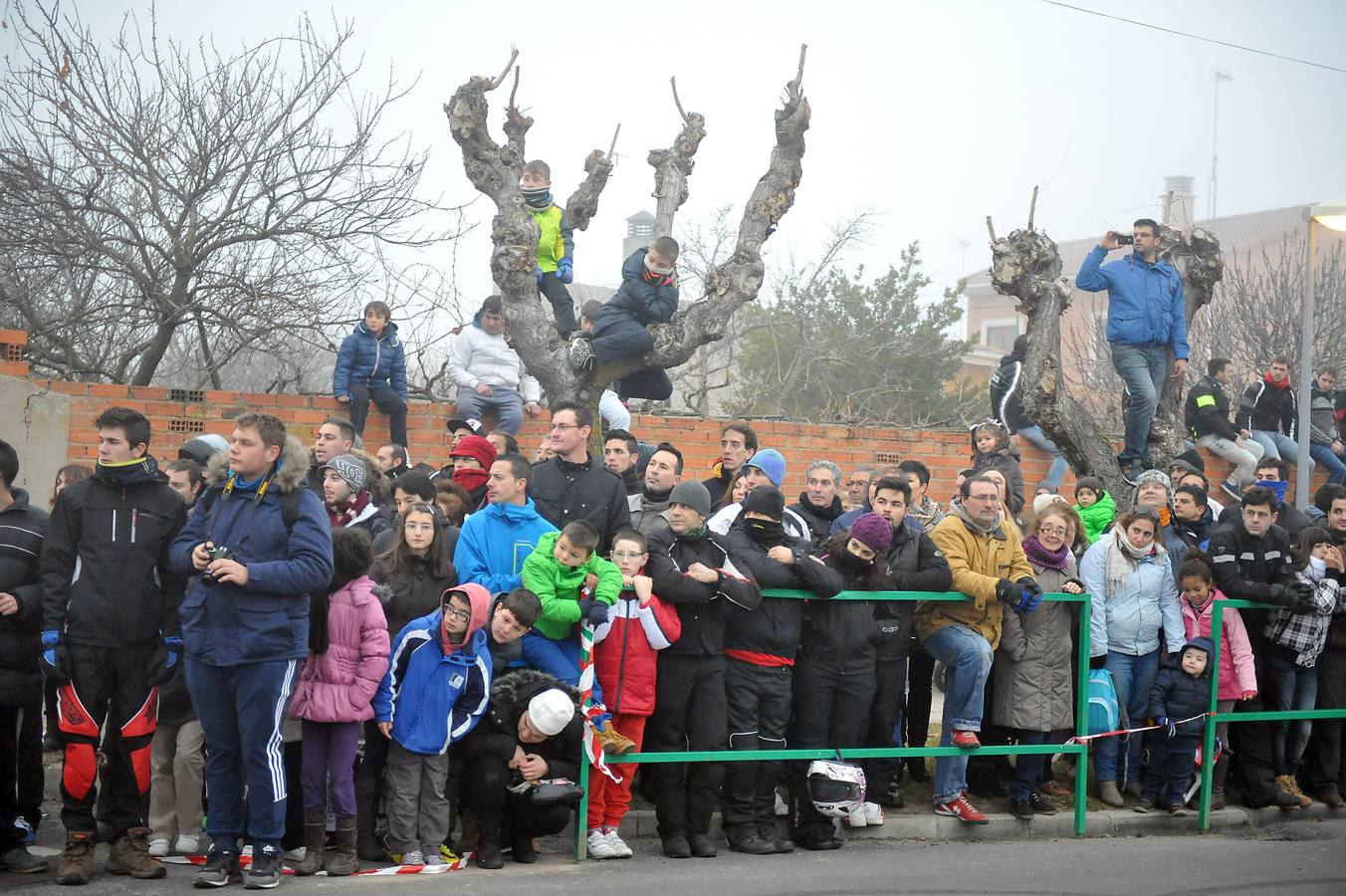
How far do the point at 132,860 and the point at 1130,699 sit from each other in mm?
5950

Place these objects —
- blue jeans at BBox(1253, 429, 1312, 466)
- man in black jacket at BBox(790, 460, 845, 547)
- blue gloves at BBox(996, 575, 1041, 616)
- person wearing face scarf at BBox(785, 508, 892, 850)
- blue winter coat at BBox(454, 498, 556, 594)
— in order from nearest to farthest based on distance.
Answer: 1. blue winter coat at BBox(454, 498, 556, 594)
2. person wearing face scarf at BBox(785, 508, 892, 850)
3. blue gloves at BBox(996, 575, 1041, 616)
4. man in black jacket at BBox(790, 460, 845, 547)
5. blue jeans at BBox(1253, 429, 1312, 466)

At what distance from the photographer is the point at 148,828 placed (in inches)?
267

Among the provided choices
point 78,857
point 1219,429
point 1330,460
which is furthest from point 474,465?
point 1330,460

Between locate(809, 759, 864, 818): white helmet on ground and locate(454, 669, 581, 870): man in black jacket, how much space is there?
1373 millimetres

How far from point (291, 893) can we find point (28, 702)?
1.67 metres

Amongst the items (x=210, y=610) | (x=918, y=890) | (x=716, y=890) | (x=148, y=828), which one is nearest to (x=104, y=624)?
(x=210, y=610)

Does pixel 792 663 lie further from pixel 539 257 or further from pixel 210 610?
pixel 539 257

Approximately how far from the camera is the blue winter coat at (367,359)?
11367mm

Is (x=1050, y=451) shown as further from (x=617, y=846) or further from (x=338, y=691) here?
(x=338, y=691)

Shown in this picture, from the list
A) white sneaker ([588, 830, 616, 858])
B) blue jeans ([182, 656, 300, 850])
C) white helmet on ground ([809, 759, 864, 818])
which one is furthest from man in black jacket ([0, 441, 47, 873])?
Answer: white helmet on ground ([809, 759, 864, 818])

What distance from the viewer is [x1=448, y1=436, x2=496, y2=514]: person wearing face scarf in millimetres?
8266

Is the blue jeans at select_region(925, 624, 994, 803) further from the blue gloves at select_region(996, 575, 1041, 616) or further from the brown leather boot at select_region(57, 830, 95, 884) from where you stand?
the brown leather boot at select_region(57, 830, 95, 884)

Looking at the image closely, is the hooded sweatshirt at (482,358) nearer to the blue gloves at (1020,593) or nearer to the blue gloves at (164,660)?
the blue gloves at (1020,593)

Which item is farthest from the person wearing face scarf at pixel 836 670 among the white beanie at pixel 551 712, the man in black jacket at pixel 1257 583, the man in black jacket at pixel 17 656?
the man in black jacket at pixel 17 656
